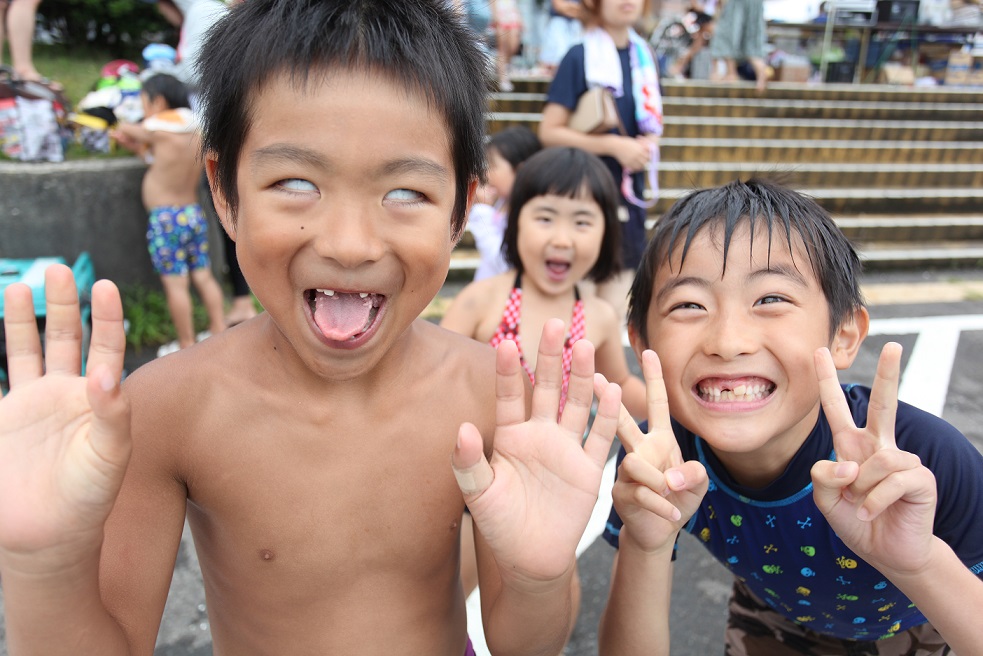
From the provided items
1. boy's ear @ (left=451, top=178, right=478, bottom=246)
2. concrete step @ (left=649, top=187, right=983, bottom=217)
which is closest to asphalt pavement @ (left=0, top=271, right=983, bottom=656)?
concrete step @ (left=649, top=187, right=983, bottom=217)

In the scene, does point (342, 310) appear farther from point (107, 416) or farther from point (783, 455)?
point (783, 455)

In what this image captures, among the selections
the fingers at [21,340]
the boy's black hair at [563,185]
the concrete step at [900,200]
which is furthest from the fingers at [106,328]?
the concrete step at [900,200]

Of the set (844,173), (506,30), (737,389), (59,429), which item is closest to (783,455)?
(737,389)

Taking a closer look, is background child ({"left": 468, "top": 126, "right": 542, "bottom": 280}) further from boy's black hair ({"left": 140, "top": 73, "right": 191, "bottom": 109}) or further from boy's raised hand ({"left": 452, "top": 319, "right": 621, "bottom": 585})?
boy's raised hand ({"left": 452, "top": 319, "right": 621, "bottom": 585})

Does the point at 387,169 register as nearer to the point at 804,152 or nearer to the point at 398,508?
the point at 398,508

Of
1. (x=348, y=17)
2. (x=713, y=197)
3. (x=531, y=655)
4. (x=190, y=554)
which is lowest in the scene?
(x=190, y=554)

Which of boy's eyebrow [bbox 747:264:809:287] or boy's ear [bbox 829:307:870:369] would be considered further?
boy's ear [bbox 829:307:870:369]

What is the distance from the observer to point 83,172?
455 cm

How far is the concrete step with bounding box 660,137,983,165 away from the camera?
24.8 feet

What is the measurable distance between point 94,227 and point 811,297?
4357 mm

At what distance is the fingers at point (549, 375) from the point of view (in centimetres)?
130

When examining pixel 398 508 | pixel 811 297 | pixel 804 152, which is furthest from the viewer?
pixel 804 152

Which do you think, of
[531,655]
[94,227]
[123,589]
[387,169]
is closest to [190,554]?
[123,589]

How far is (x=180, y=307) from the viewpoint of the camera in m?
Result: 4.50
